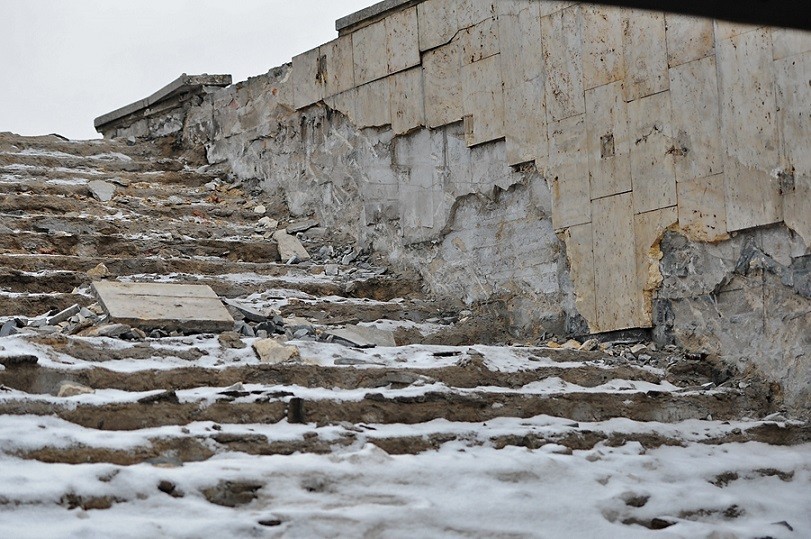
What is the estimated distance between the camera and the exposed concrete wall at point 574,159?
5.53 m

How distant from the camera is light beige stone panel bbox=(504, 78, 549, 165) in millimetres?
6543

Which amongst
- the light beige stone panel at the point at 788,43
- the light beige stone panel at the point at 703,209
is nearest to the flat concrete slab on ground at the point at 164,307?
the light beige stone panel at the point at 703,209

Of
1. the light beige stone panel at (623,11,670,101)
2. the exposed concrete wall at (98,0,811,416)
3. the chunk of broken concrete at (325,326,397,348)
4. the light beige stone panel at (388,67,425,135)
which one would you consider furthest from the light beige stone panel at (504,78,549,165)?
the chunk of broken concrete at (325,326,397,348)

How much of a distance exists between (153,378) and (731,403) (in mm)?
2804

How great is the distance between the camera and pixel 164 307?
5680 millimetres

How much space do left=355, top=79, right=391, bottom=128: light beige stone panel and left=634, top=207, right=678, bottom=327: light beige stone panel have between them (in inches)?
83.6

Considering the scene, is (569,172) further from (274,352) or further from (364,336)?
(274,352)

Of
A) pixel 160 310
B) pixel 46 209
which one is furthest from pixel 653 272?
pixel 46 209

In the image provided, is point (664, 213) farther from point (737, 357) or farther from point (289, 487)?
point (289, 487)

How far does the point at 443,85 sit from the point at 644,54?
1.49 metres

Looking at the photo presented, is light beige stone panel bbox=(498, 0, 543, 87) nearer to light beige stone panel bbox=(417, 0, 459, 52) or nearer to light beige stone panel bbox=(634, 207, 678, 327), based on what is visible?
light beige stone panel bbox=(417, 0, 459, 52)

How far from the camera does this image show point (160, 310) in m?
5.62

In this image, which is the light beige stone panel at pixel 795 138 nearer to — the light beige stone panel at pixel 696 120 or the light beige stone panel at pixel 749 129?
the light beige stone panel at pixel 749 129

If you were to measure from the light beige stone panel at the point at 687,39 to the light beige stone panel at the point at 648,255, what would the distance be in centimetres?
80
